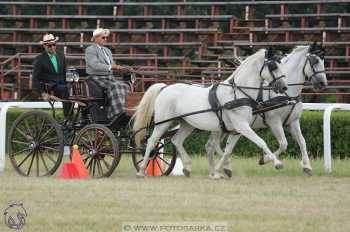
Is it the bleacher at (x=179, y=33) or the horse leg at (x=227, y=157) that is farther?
the bleacher at (x=179, y=33)

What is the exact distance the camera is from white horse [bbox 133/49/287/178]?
12.8 m

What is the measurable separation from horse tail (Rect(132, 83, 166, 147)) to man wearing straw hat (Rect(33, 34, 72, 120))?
98 centimetres

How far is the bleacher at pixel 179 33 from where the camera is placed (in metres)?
24.1

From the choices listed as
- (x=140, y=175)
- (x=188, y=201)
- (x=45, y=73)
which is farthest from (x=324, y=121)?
(x=188, y=201)

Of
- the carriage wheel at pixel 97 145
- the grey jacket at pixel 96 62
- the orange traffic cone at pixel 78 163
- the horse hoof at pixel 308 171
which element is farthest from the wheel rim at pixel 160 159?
the horse hoof at pixel 308 171

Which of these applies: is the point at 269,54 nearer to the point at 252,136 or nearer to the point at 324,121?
the point at 252,136

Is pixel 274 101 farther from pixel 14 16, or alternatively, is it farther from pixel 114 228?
pixel 14 16

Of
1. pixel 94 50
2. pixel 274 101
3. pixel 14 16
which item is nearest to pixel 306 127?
pixel 274 101

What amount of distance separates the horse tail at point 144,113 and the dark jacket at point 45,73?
1237 mm

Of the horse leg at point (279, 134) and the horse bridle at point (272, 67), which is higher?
the horse bridle at point (272, 67)

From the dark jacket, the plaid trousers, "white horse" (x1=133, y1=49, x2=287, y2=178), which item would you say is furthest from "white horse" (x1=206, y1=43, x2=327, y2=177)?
the dark jacket

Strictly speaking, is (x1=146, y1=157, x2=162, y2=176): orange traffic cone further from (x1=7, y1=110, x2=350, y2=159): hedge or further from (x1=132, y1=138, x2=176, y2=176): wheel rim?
(x1=7, y1=110, x2=350, y2=159): hedge

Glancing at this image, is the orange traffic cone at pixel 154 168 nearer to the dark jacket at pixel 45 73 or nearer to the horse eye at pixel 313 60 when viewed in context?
the dark jacket at pixel 45 73

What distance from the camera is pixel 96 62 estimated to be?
44.1 feet
